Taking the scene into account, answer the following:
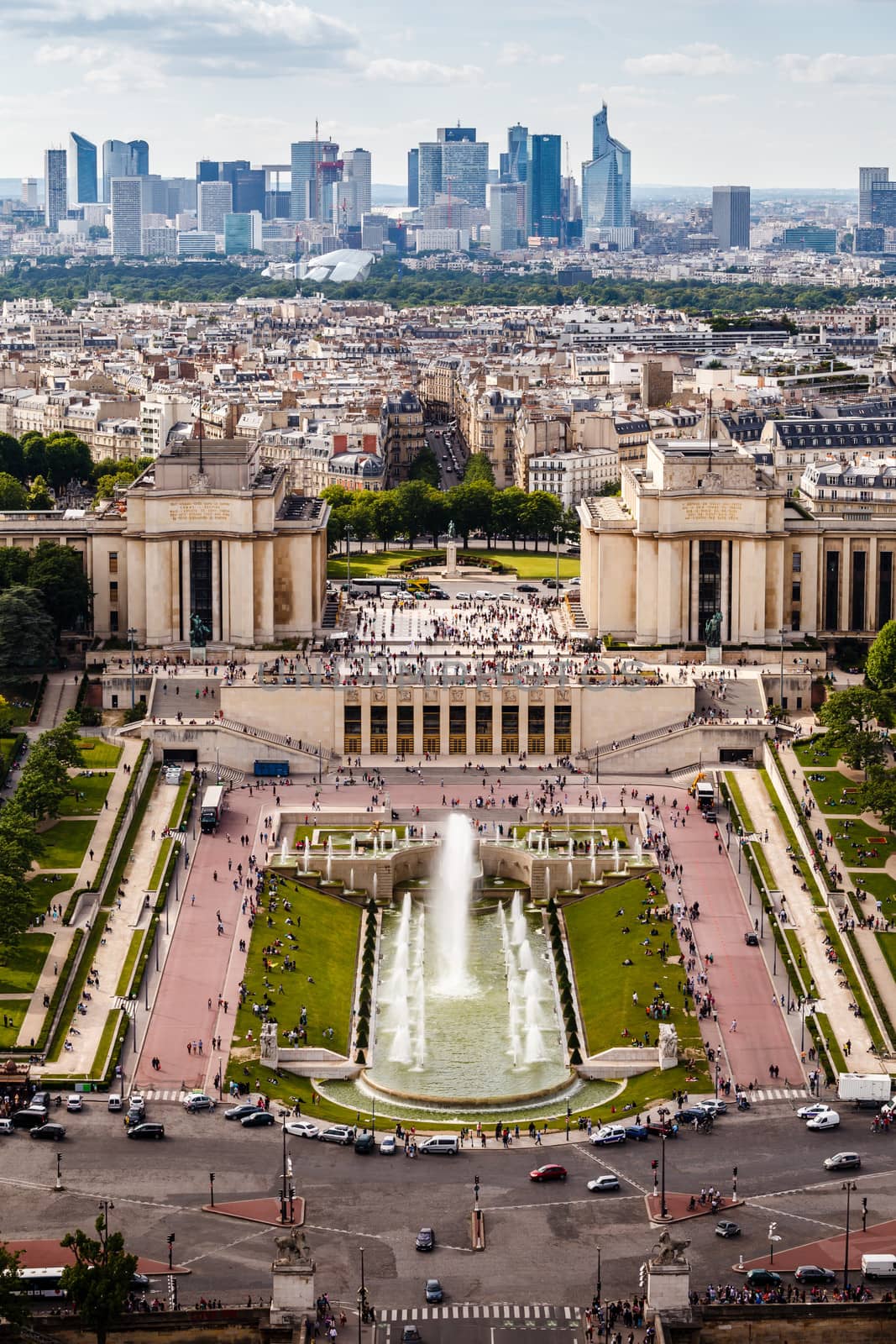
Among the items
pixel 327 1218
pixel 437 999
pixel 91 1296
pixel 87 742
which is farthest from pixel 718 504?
pixel 91 1296

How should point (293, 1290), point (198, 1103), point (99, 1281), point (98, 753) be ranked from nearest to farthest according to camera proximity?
point (99, 1281) → point (293, 1290) → point (198, 1103) → point (98, 753)

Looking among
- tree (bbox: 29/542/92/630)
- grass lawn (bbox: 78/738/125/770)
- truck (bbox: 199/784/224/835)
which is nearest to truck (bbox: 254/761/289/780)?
grass lawn (bbox: 78/738/125/770)

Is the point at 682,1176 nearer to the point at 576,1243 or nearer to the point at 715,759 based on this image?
the point at 576,1243

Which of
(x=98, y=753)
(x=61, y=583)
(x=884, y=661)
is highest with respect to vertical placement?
(x=61, y=583)

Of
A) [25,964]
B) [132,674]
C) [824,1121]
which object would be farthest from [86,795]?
[824,1121]

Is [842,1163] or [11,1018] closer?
[842,1163]

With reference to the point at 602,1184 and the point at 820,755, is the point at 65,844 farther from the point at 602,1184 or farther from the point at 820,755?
the point at 602,1184

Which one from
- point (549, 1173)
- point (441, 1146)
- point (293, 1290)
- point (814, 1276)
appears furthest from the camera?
point (441, 1146)
